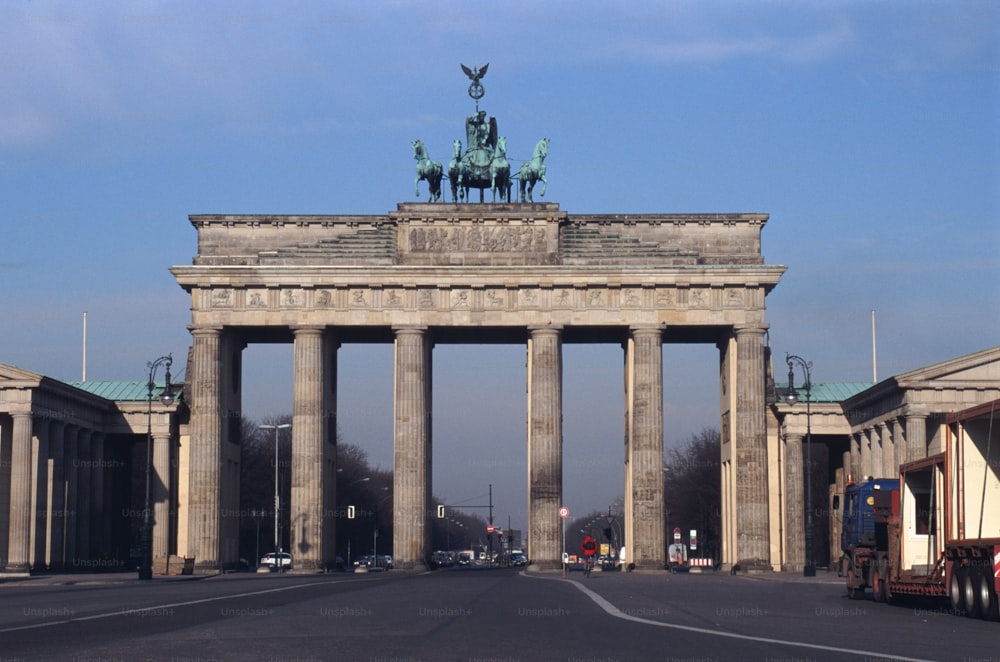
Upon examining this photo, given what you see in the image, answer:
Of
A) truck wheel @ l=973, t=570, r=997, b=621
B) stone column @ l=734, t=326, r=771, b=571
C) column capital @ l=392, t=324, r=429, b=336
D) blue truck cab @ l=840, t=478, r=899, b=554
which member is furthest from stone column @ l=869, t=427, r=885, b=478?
truck wheel @ l=973, t=570, r=997, b=621

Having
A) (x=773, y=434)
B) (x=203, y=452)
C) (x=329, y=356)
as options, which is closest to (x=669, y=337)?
(x=773, y=434)

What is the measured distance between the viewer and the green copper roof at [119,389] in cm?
8919

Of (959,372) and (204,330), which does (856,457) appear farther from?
(204,330)

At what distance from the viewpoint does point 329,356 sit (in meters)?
85.2

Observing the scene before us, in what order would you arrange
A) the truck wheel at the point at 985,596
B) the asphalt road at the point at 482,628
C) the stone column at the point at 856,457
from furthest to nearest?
the stone column at the point at 856,457
the truck wheel at the point at 985,596
the asphalt road at the point at 482,628

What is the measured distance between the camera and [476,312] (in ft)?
269

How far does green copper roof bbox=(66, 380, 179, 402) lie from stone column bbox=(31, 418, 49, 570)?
10849 millimetres

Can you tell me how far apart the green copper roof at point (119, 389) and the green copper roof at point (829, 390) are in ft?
111

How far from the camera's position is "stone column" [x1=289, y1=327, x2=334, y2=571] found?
80.8m

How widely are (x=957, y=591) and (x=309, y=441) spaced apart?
5161 centimetres

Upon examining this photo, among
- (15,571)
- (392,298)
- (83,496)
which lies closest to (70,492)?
(83,496)

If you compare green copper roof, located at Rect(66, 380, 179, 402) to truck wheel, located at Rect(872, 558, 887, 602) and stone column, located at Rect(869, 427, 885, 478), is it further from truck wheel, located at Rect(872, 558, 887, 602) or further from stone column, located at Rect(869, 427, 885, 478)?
truck wheel, located at Rect(872, 558, 887, 602)

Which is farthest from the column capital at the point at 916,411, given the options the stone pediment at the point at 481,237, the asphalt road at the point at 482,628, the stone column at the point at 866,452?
the asphalt road at the point at 482,628

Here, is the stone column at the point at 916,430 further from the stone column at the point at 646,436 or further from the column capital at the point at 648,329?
the column capital at the point at 648,329
